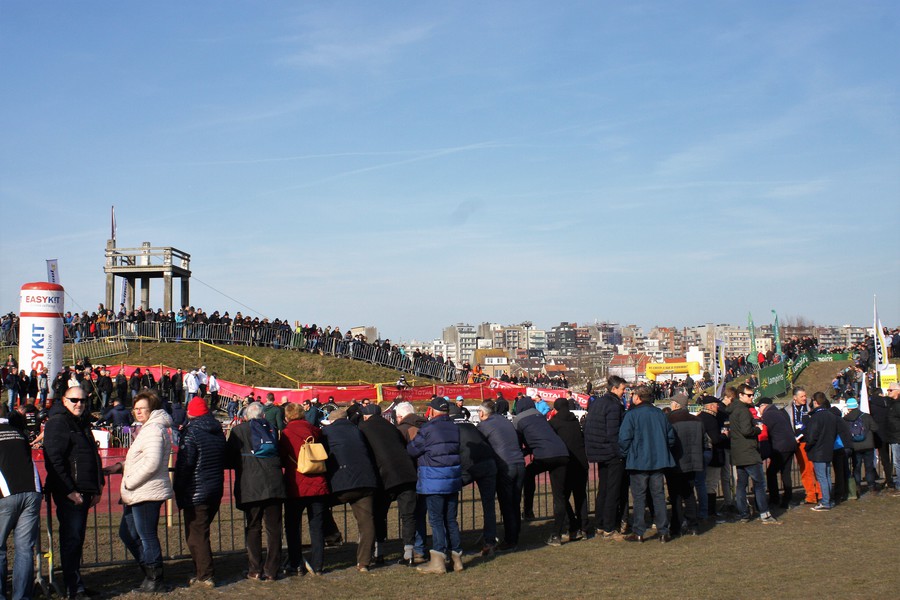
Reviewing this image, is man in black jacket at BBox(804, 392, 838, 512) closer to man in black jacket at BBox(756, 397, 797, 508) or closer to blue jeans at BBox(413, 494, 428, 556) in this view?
man in black jacket at BBox(756, 397, 797, 508)

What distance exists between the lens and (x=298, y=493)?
29.9ft

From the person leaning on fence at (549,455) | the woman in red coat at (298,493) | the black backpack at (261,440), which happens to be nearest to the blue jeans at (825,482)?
the person leaning on fence at (549,455)

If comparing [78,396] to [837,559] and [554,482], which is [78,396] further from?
[837,559]

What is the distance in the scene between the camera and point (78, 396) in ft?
27.0

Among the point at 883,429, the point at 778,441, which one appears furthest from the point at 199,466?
the point at 883,429

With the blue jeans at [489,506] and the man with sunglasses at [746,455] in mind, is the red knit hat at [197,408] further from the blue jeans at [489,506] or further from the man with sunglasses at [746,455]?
the man with sunglasses at [746,455]

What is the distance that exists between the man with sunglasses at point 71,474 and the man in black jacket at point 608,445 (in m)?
5.83

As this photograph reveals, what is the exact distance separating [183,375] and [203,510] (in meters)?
23.7

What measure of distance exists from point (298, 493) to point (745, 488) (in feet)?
22.1

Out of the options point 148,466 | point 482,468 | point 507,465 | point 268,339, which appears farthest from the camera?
point 268,339

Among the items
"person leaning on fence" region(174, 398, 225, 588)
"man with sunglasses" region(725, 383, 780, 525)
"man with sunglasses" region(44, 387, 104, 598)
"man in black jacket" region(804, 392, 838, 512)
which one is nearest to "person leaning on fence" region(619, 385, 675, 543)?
"man with sunglasses" region(725, 383, 780, 525)

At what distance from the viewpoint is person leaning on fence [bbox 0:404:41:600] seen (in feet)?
24.4

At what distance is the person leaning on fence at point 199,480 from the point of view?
28.1 feet

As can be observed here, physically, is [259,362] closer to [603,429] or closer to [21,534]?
[603,429]
